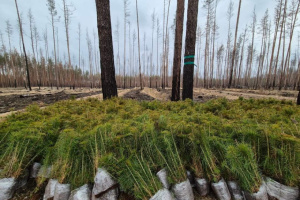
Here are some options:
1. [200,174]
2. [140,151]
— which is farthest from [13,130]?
[200,174]

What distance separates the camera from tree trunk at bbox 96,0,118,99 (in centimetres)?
349

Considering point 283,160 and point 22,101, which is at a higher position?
point 283,160

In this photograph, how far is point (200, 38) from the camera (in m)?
22.2

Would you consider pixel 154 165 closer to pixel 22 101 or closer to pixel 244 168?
pixel 244 168

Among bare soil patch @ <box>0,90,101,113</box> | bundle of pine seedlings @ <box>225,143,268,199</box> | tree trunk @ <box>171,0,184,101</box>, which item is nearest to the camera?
bundle of pine seedlings @ <box>225,143,268,199</box>

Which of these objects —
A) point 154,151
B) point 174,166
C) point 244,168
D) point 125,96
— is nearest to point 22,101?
point 125,96

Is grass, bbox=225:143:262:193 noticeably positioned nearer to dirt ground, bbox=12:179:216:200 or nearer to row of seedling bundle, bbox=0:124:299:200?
row of seedling bundle, bbox=0:124:299:200

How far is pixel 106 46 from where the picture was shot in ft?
11.8

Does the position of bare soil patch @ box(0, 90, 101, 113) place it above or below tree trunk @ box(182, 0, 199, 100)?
below

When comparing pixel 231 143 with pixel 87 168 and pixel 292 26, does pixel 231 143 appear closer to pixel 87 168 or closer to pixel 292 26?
pixel 87 168

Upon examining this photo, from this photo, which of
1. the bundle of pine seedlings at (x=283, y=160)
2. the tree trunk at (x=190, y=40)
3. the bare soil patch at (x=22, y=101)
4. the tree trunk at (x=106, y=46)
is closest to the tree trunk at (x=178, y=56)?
the tree trunk at (x=190, y=40)

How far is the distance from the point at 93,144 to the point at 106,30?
3272 millimetres

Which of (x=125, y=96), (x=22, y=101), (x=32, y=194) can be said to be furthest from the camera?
(x=125, y=96)

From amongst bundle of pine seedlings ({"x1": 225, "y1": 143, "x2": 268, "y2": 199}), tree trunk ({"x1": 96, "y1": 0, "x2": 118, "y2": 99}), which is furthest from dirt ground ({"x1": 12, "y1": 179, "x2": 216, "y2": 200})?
tree trunk ({"x1": 96, "y1": 0, "x2": 118, "y2": 99})
